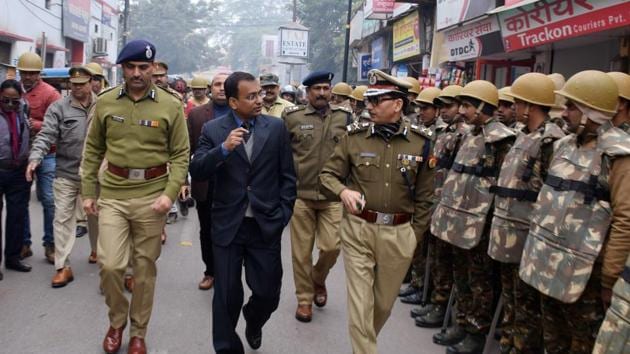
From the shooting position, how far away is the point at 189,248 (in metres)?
7.94

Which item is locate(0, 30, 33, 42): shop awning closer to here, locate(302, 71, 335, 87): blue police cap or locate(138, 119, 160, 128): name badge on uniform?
locate(302, 71, 335, 87): blue police cap

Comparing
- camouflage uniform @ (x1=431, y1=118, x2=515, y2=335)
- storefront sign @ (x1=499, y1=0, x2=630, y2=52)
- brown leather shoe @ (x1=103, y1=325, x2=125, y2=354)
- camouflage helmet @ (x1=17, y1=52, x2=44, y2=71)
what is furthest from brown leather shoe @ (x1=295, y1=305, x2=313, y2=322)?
storefront sign @ (x1=499, y1=0, x2=630, y2=52)

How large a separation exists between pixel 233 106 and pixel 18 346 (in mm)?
2349

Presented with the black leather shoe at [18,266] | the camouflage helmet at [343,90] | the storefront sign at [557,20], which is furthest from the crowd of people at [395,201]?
the camouflage helmet at [343,90]

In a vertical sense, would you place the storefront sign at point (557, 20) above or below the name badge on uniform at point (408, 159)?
above

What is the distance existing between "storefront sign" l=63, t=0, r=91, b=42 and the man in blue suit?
2784cm

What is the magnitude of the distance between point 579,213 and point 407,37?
15.4m

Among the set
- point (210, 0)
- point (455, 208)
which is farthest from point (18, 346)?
point (210, 0)

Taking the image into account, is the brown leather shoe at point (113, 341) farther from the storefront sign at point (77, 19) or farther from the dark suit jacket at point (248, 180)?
the storefront sign at point (77, 19)

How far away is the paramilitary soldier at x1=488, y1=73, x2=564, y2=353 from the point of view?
421cm

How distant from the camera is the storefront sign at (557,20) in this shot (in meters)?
7.41

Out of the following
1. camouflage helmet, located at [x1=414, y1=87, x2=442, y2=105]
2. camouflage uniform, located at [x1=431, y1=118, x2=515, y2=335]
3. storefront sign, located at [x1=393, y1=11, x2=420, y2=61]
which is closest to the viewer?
camouflage uniform, located at [x1=431, y1=118, x2=515, y2=335]

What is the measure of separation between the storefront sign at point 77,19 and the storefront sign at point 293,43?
10096 mm

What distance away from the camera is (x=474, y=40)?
1245 centimetres
